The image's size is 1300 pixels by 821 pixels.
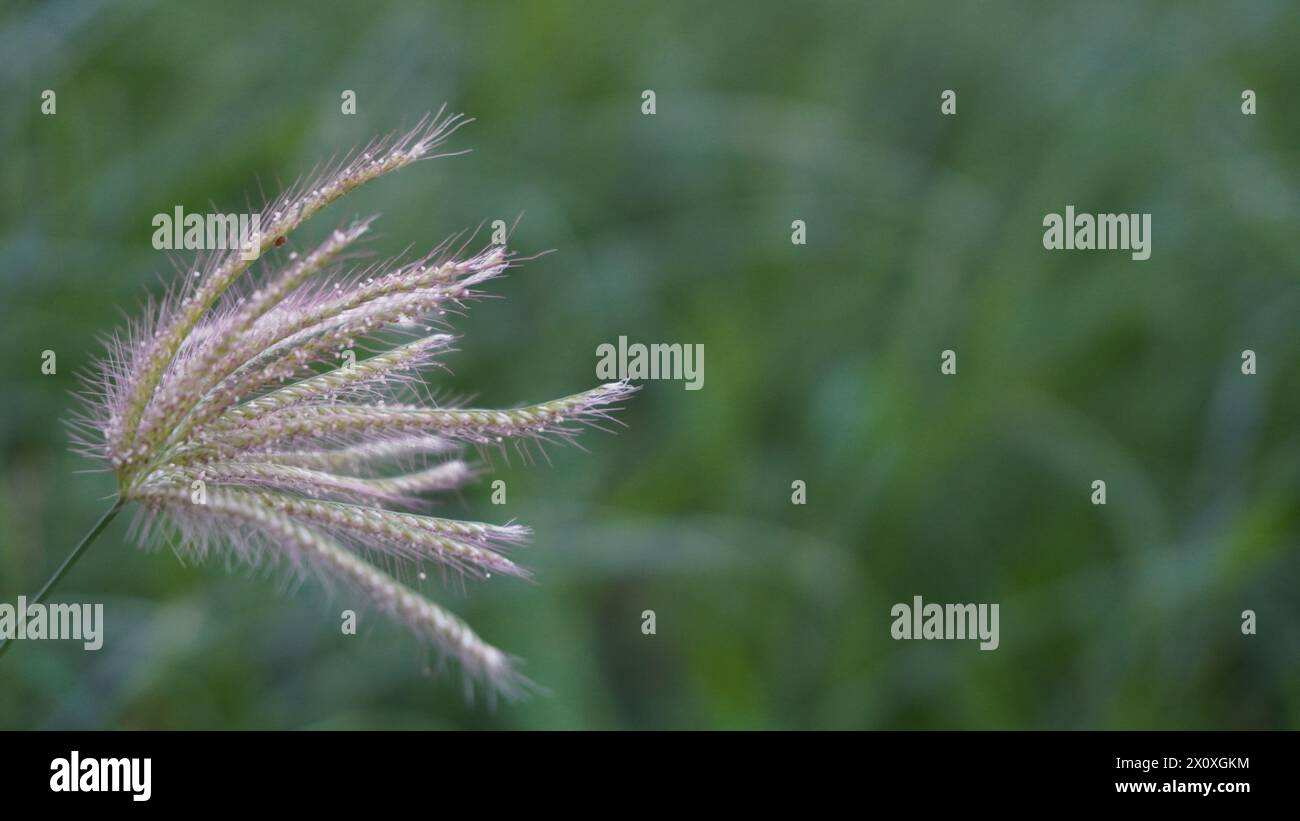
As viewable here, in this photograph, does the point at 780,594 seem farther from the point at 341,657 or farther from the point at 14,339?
the point at 14,339

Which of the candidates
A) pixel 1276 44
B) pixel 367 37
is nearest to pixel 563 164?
pixel 367 37

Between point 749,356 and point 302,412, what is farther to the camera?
point 749,356

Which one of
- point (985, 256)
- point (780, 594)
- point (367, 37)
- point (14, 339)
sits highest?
point (367, 37)

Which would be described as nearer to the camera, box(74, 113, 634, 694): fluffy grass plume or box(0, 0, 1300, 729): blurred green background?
A: box(74, 113, 634, 694): fluffy grass plume

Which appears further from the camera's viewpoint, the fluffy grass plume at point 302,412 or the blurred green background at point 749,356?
the blurred green background at point 749,356

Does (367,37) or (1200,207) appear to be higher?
(367,37)

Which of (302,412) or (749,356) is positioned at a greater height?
(749,356)
